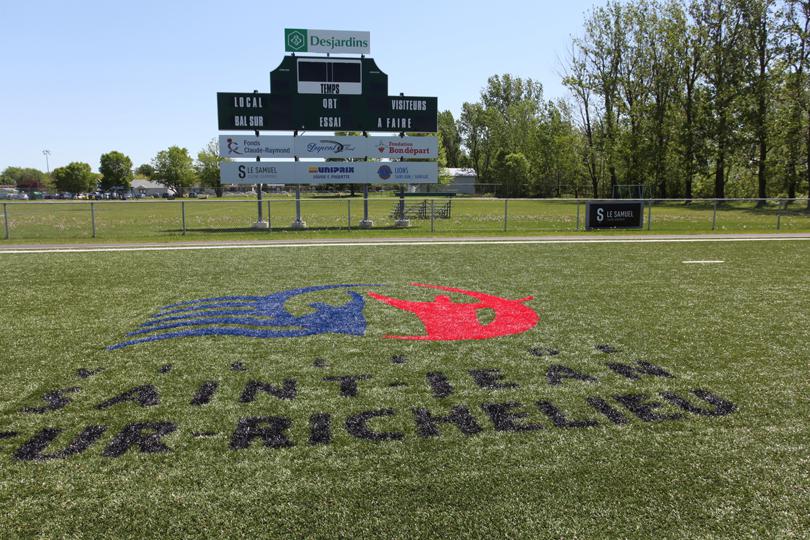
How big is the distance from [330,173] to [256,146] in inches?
126

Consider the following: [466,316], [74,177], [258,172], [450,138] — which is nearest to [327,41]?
[258,172]

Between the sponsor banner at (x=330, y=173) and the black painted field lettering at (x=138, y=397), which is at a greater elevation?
the sponsor banner at (x=330, y=173)

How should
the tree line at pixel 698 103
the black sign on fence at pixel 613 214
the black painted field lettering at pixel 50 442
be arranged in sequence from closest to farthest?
the black painted field lettering at pixel 50 442
the black sign on fence at pixel 613 214
the tree line at pixel 698 103

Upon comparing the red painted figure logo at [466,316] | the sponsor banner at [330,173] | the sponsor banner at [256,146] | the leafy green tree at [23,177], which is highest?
the leafy green tree at [23,177]

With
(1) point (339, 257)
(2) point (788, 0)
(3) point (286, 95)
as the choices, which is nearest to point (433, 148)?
(3) point (286, 95)

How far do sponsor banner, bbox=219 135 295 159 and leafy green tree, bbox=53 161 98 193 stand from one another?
4051 inches

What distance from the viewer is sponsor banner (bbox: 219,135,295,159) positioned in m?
21.7

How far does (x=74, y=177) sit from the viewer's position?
106438mm

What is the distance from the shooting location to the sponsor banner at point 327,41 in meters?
21.3

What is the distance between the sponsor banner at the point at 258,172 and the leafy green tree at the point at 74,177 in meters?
103

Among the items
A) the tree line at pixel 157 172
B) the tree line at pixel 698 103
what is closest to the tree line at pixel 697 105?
the tree line at pixel 698 103

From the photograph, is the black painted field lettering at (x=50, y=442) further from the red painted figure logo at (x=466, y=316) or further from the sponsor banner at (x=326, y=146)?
the sponsor banner at (x=326, y=146)

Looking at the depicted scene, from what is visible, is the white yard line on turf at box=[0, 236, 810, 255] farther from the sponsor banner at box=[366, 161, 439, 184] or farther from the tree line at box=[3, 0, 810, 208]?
the tree line at box=[3, 0, 810, 208]

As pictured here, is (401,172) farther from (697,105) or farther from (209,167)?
(209,167)
